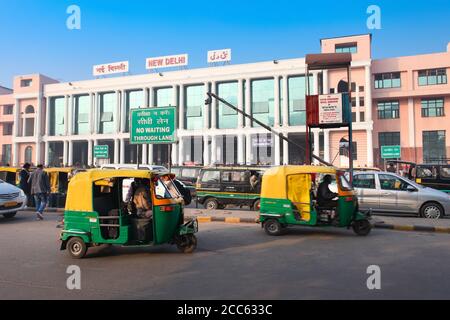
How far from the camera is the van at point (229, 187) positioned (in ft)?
45.6

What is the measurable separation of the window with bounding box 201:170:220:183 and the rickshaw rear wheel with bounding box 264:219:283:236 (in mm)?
5850

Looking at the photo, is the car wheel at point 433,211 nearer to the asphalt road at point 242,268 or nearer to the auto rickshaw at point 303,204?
the asphalt road at point 242,268

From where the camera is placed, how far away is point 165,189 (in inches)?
276

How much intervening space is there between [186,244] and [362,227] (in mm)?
4609

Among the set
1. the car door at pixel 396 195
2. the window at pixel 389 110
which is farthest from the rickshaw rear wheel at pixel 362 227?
the window at pixel 389 110

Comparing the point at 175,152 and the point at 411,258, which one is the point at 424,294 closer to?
the point at 411,258

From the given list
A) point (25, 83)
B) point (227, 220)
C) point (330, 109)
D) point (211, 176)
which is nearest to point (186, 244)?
point (227, 220)

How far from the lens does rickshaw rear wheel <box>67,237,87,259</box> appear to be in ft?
21.6

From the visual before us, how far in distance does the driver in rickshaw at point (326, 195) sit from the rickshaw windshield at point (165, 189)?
3.70 m

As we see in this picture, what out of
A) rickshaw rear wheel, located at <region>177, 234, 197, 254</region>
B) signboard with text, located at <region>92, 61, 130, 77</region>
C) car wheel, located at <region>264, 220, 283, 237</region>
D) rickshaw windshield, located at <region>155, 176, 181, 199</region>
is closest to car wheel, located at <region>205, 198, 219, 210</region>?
car wheel, located at <region>264, 220, 283, 237</region>

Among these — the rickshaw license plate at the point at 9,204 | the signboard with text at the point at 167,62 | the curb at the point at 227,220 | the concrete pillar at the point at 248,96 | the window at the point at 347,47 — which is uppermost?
the signboard with text at the point at 167,62

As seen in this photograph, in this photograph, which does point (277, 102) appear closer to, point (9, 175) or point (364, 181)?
point (364, 181)
